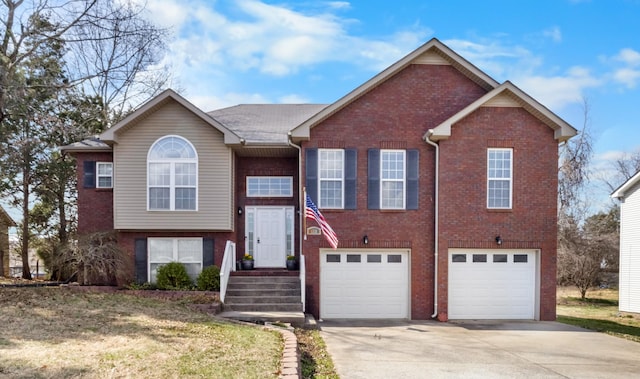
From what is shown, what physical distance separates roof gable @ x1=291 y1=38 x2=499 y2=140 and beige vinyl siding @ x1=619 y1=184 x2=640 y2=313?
9.93 meters

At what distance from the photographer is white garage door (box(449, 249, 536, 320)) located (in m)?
13.1

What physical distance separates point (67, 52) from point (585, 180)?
94.2ft

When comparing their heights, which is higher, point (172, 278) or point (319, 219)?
point (319, 219)

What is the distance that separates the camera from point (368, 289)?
516 inches

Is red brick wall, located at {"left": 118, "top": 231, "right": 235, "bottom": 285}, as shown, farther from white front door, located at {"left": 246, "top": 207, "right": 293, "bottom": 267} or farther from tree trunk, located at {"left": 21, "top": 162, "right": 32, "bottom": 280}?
tree trunk, located at {"left": 21, "top": 162, "right": 32, "bottom": 280}

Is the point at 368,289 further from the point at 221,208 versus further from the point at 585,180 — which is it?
the point at 585,180

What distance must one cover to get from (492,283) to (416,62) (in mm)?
7094

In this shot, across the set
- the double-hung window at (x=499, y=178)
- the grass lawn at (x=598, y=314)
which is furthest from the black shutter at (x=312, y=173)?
the grass lawn at (x=598, y=314)

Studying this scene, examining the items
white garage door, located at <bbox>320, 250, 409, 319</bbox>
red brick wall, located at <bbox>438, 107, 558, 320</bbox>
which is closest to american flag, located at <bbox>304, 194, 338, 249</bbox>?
white garage door, located at <bbox>320, 250, 409, 319</bbox>

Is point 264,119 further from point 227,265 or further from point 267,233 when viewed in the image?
point 227,265

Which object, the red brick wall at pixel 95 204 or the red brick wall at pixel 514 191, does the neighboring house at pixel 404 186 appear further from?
the red brick wall at pixel 95 204

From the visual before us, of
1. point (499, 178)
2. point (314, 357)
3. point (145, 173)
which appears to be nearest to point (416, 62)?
point (499, 178)

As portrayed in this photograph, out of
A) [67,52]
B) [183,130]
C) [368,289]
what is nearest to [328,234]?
[368,289]

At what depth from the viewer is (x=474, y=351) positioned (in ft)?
28.9
